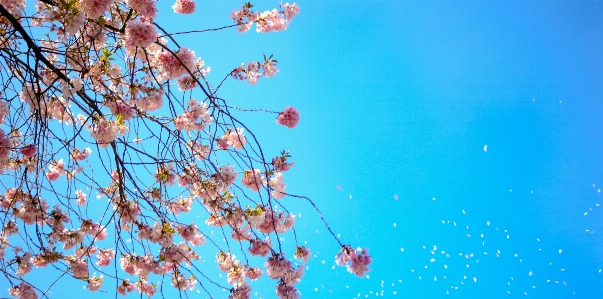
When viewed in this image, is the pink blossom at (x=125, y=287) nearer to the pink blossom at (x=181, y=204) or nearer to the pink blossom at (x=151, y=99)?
the pink blossom at (x=181, y=204)

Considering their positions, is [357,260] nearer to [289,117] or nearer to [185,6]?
[289,117]

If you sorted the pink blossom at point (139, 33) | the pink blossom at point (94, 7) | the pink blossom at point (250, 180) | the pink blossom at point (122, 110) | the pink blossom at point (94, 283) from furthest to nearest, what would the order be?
the pink blossom at point (94, 283) < the pink blossom at point (250, 180) < the pink blossom at point (122, 110) < the pink blossom at point (139, 33) < the pink blossom at point (94, 7)

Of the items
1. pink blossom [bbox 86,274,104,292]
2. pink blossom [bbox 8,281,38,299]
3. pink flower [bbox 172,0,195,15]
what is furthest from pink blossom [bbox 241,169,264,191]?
pink blossom [bbox 8,281,38,299]

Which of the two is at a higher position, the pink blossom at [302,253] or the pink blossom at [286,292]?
the pink blossom at [302,253]

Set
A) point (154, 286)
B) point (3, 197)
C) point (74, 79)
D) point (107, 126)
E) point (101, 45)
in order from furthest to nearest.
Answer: point (154, 286), point (3, 197), point (101, 45), point (107, 126), point (74, 79)

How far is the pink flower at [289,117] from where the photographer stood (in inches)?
94.0

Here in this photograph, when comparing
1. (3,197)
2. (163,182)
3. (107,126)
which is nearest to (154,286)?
(163,182)

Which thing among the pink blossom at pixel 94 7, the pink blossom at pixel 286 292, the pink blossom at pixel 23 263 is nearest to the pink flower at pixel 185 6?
the pink blossom at pixel 94 7

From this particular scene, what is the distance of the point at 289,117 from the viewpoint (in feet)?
7.85

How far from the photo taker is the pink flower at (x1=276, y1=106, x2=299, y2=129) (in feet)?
7.84

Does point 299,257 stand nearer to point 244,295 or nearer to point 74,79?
point 244,295

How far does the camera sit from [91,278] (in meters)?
2.87

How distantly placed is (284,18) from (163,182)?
1.00m

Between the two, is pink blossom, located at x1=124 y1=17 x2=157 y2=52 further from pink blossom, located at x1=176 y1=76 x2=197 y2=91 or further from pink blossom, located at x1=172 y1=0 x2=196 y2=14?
pink blossom, located at x1=172 y1=0 x2=196 y2=14
